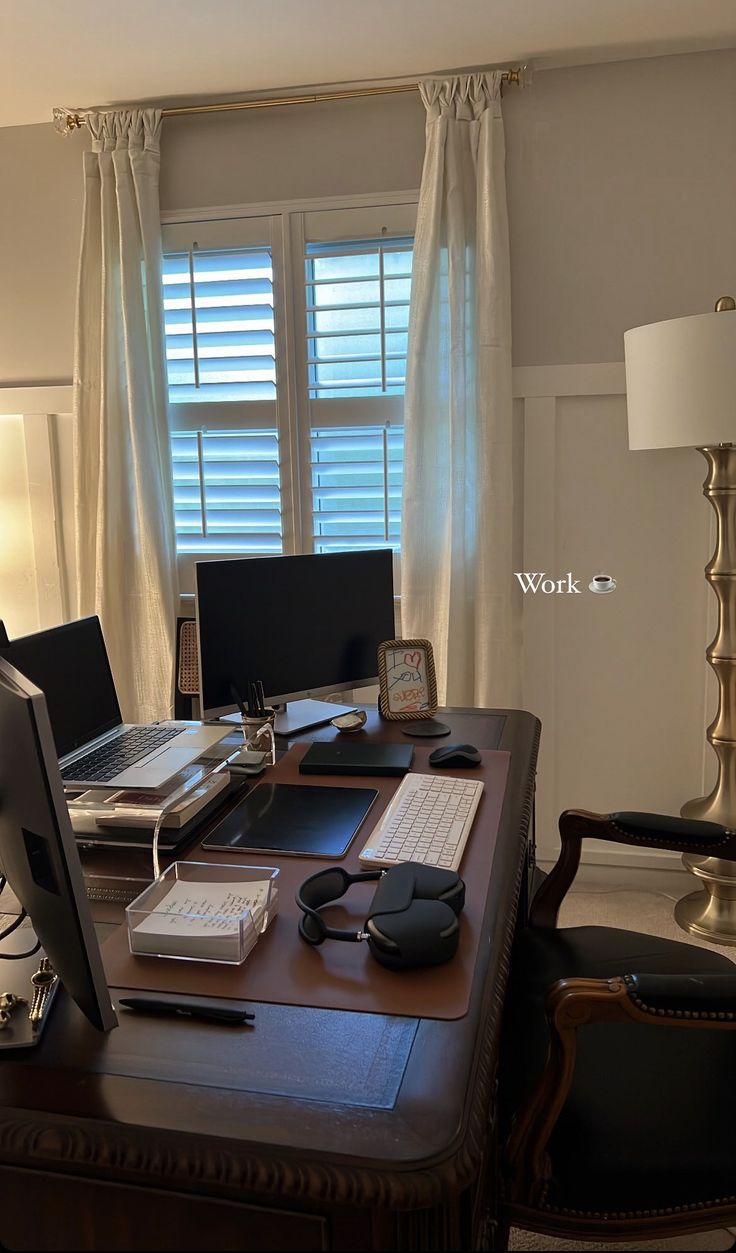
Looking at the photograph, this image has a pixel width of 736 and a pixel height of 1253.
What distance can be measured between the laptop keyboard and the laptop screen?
47mm

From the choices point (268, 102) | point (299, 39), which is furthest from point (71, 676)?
point (268, 102)

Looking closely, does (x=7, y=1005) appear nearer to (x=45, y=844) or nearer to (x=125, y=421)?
(x=45, y=844)

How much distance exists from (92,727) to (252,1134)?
105 centimetres

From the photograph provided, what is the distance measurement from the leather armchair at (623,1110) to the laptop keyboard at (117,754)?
2.58 ft

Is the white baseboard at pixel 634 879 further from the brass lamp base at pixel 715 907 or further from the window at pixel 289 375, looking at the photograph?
the window at pixel 289 375

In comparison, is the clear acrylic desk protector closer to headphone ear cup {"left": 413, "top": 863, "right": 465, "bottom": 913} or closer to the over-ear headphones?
the over-ear headphones

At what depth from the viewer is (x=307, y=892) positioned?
1.23 m

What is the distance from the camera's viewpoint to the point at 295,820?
1.57m

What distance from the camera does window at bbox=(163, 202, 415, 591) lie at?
2.88m

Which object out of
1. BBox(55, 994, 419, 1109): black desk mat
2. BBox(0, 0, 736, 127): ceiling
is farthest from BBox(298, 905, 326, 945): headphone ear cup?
BBox(0, 0, 736, 127): ceiling

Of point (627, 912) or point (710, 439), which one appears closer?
point (710, 439)

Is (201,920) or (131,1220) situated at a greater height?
(201,920)

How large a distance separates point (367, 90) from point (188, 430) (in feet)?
3.91

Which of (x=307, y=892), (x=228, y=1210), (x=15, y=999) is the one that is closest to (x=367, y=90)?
(x=307, y=892)
